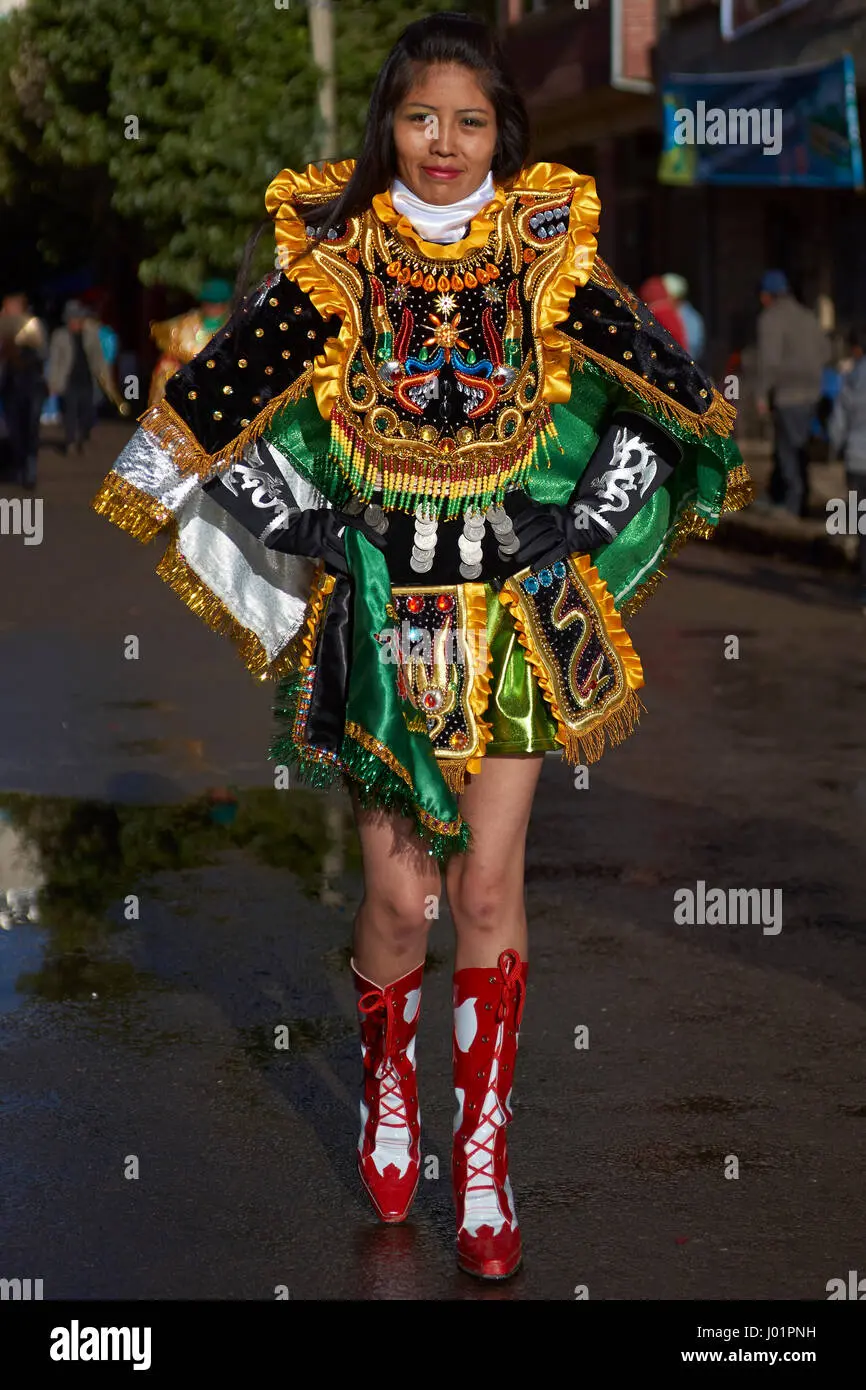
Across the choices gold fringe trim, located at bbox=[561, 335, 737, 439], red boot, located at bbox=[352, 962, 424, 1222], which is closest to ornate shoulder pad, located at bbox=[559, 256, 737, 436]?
gold fringe trim, located at bbox=[561, 335, 737, 439]

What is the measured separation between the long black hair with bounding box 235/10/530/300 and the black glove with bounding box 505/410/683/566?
1.78 feet

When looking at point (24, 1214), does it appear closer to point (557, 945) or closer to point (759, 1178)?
point (759, 1178)

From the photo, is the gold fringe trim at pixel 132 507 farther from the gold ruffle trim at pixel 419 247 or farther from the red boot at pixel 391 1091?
the red boot at pixel 391 1091

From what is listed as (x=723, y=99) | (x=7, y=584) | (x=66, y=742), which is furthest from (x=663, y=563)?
(x=723, y=99)

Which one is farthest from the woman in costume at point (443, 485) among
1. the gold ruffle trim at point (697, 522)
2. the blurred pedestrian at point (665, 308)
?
the blurred pedestrian at point (665, 308)

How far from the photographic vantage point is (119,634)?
12438 mm

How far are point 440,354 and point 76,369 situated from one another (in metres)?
26.6

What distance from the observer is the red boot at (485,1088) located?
13.0 ft

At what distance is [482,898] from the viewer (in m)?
3.97

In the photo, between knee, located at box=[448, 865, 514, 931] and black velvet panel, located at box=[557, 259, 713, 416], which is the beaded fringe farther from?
knee, located at box=[448, 865, 514, 931]

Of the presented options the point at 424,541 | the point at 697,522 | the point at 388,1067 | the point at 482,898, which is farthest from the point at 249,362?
the point at 388,1067

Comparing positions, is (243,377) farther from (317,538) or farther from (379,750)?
(379,750)

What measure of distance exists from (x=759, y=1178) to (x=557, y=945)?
1.73 m

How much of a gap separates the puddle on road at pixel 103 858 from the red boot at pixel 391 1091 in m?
1.63
